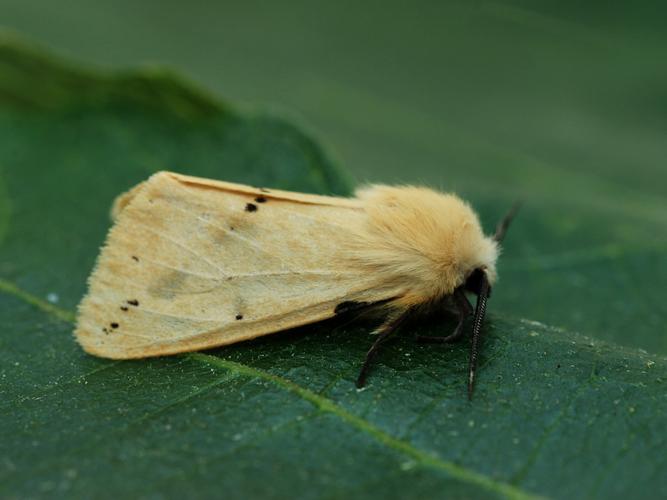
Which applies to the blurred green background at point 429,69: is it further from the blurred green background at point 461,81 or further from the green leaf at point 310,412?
the green leaf at point 310,412

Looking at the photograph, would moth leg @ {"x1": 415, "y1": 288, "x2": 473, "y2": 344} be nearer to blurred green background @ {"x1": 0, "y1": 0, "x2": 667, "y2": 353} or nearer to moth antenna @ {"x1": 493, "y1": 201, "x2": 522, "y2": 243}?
moth antenna @ {"x1": 493, "y1": 201, "x2": 522, "y2": 243}

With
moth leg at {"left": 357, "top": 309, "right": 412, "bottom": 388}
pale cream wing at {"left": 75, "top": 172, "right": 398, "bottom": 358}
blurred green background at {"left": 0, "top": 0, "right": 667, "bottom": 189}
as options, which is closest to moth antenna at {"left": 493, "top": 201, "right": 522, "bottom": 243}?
blurred green background at {"left": 0, "top": 0, "right": 667, "bottom": 189}

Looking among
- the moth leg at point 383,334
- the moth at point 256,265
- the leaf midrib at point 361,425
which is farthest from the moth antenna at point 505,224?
the leaf midrib at point 361,425

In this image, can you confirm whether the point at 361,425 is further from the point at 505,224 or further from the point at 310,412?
the point at 505,224

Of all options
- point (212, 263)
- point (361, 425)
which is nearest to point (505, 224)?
point (212, 263)

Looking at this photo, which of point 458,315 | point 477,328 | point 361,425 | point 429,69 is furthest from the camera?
point 429,69

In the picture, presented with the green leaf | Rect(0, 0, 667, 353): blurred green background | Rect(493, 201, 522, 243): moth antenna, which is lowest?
the green leaf

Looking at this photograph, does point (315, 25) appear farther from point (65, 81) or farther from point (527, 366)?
point (527, 366)
